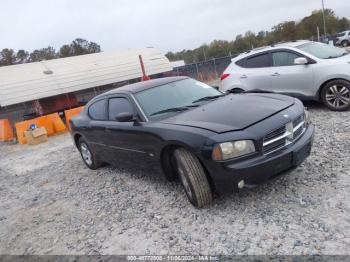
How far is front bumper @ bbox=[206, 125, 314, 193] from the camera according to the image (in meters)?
3.58

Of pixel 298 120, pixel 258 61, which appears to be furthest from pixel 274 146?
pixel 258 61

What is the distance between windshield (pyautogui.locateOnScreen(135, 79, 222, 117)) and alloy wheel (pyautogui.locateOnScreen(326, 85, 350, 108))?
3.00 meters

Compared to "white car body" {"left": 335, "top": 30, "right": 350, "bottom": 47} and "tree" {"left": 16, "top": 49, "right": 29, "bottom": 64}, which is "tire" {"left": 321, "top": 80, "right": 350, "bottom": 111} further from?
"tree" {"left": 16, "top": 49, "right": 29, "bottom": 64}

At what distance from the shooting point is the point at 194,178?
3.85m

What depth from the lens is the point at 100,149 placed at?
604 centimetres

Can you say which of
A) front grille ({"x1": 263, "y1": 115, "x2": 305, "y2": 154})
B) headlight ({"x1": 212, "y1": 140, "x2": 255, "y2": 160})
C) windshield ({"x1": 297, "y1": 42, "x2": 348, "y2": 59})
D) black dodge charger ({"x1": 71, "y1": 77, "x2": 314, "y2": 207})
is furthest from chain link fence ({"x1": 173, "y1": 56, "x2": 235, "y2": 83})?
headlight ({"x1": 212, "y1": 140, "x2": 255, "y2": 160})

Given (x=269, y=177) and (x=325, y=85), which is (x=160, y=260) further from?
(x=325, y=85)

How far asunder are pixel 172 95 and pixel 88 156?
2.65m

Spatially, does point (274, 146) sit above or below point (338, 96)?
above

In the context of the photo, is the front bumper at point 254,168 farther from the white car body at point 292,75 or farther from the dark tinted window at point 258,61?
the dark tinted window at point 258,61

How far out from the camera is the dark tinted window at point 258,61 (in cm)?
804

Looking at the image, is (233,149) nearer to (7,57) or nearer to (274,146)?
(274,146)

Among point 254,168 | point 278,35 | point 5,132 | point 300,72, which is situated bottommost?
point 5,132

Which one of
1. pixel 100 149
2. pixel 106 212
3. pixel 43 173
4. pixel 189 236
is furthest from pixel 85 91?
pixel 189 236
